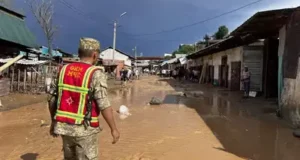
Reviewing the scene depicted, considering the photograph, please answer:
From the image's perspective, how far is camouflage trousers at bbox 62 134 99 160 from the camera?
3324 mm

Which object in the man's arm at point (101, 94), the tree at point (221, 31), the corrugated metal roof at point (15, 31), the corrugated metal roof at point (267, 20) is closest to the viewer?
the man's arm at point (101, 94)

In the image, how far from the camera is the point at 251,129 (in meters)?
9.02

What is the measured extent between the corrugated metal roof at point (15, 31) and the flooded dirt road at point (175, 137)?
759 centimetres

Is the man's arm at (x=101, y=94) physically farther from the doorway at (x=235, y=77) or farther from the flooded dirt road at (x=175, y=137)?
the doorway at (x=235, y=77)

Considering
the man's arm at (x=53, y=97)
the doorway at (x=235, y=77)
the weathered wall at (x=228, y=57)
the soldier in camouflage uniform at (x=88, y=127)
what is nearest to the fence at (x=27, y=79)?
the doorway at (x=235, y=77)

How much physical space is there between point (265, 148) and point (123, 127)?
12.8ft

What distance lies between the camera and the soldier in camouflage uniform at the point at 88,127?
3268 mm

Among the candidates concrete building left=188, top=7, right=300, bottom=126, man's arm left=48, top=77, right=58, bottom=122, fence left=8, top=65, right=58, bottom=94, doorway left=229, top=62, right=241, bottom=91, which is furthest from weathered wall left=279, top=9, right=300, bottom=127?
fence left=8, top=65, right=58, bottom=94

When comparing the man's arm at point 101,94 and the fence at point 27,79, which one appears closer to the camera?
the man's arm at point 101,94

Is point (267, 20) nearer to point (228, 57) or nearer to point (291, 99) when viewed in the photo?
point (291, 99)

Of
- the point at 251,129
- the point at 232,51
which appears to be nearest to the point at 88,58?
the point at 251,129

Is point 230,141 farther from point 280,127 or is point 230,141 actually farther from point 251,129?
point 280,127

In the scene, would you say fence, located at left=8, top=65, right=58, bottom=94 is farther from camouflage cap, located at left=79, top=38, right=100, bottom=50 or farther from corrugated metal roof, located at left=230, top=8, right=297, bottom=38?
camouflage cap, located at left=79, top=38, right=100, bottom=50

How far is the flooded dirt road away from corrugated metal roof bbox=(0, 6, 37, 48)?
299 inches
